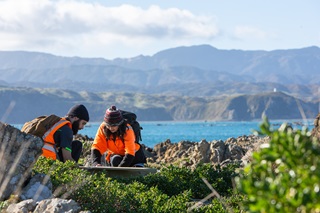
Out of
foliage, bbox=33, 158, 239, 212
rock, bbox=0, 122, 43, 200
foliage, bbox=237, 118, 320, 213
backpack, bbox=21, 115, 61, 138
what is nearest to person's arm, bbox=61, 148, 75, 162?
backpack, bbox=21, 115, 61, 138

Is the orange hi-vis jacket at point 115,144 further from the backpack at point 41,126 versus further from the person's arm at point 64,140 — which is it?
the backpack at point 41,126

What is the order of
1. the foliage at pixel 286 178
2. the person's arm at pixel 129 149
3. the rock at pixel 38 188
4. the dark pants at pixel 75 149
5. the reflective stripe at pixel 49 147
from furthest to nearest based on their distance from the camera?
the dark pants at pixel 75 149
the person's arm at pixel 129 149
the reflective stripe at pixel 49 147
the rock at pixel 38 188
the foliage at pixel 286 178

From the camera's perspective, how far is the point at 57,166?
9.59 meters

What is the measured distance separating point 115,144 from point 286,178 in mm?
9626

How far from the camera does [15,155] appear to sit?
27.4 feet

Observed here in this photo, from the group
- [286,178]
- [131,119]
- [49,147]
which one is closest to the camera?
[286,178]

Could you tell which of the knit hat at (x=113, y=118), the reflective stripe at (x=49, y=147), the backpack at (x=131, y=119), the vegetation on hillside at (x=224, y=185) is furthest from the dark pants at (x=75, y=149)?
the vegetation on hillside at (x=224, y=185)

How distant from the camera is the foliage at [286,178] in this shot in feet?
10.7

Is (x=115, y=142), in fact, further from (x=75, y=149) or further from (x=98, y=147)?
(x=75, y=149)

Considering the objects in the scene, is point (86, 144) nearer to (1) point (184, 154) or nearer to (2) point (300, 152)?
(1) point (184, 154)

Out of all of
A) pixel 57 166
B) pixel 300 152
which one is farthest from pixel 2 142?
pixel 300 152

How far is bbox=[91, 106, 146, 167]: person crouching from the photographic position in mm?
12385

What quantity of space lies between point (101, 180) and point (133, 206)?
4.34 feet

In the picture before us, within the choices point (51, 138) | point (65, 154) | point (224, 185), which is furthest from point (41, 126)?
point (224, 185)
